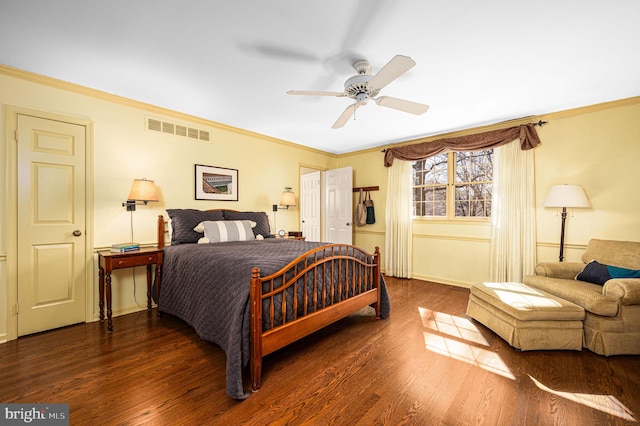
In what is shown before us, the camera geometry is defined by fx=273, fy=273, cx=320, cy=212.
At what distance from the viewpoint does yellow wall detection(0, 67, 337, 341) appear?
249 centimetres

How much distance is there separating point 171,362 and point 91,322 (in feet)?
4.77

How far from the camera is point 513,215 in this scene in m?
3.70

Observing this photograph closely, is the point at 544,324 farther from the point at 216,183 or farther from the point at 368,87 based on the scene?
the point at 216,183

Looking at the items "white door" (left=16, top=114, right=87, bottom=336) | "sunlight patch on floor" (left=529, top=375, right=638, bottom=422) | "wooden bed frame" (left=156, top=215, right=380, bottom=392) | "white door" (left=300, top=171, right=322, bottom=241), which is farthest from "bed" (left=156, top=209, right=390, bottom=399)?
"white door" (left=300, top=171, right=322, bottom=241)

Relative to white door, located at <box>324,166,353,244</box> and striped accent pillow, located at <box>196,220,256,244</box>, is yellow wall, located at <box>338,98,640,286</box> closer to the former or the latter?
white door, located at <box>324,166,353,244</box>

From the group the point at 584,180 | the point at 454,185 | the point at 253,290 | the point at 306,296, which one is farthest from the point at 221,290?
the point at 584,180

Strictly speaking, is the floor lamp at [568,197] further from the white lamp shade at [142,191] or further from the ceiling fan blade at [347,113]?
the white lamp shade at [142,191]

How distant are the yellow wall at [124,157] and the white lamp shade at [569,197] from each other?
13.1ft

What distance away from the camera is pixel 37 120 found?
2.56 meters

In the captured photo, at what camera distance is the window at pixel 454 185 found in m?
4.13

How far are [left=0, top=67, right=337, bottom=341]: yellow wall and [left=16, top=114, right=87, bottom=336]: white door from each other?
0.11 meters

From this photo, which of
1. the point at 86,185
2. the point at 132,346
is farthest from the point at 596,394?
the point at 86,185

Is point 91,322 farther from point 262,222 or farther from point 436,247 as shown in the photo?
point 436,247

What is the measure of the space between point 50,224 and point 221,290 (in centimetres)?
201
